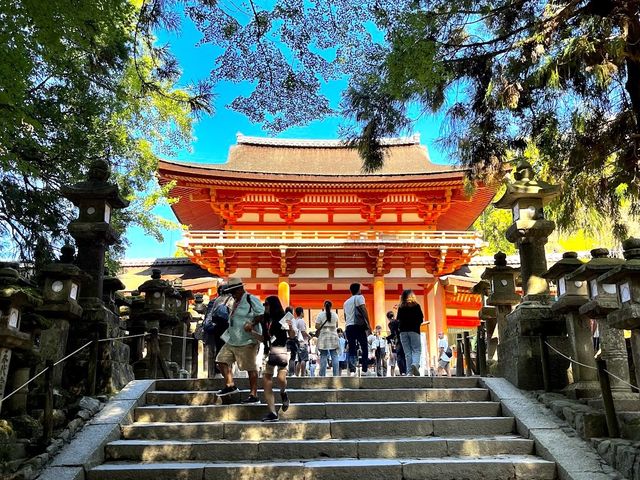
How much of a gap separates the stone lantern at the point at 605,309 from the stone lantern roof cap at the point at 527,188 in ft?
4.81

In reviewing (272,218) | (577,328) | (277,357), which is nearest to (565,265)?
(577,328)

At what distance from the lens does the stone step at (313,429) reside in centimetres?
502

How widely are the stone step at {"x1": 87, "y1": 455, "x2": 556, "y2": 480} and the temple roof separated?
16.5 metres

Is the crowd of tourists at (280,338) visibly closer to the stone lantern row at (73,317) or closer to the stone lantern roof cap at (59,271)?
the stone lantern row at (73,317)

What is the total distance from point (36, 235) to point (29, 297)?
304 centimetres

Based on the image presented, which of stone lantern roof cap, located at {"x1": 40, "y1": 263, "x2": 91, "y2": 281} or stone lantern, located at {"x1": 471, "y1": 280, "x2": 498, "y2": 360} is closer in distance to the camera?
stone lantern roof cap, located at {"x1": 40, "y1": 263, "x2": 91, "y2": 281}

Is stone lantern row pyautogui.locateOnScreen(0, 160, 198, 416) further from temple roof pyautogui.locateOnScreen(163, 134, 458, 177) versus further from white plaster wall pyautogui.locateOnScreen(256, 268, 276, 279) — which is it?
temple roof pyautogui.locateOnScreen(163, 134, 458, 177)

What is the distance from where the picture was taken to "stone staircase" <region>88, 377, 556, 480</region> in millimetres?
4301

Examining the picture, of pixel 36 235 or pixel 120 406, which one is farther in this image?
pixel 36 235

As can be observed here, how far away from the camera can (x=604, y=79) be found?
5.41 m

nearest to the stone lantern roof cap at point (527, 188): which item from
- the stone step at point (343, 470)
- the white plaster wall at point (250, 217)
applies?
the stone step at point (343, 470)

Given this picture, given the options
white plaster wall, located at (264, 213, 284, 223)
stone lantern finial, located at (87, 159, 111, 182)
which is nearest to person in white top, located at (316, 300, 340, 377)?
stone lantern finial, located at (87, 159, 111, 182)

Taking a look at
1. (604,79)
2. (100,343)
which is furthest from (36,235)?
(604,79)

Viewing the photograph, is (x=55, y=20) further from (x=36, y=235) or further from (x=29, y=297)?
(x=36, y=235)
